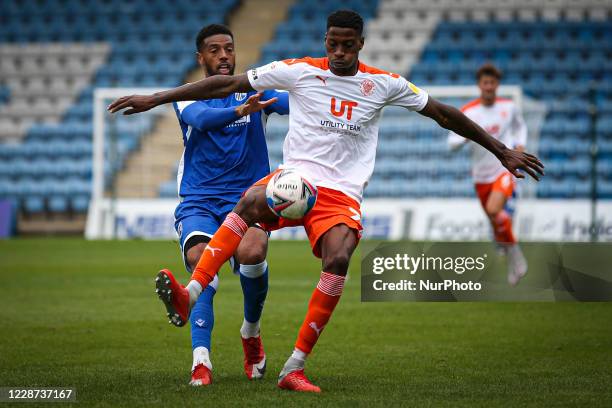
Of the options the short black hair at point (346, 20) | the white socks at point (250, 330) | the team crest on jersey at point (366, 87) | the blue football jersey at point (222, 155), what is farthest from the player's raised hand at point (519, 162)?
the white socks at point (250, 330)

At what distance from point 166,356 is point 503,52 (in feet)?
67.6

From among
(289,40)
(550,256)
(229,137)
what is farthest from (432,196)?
(229,137)

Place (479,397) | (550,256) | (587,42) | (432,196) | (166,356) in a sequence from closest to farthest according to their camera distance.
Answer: (479,397) < (166,356) < (550,256) < (432,196) < (587,42)

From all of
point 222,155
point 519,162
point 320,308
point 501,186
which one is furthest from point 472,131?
point 501,186

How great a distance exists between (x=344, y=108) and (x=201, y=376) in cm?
177

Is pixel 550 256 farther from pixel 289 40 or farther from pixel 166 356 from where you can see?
pixel 289 40

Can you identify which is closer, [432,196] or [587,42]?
[432,196]

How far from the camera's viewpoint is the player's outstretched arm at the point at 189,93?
546cm

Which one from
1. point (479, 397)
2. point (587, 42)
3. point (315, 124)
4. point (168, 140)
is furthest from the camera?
point (587, 42)

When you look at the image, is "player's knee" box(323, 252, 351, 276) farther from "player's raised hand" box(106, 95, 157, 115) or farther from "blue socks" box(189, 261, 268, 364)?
"player's raised hand" box(106, 95, 157, 115)

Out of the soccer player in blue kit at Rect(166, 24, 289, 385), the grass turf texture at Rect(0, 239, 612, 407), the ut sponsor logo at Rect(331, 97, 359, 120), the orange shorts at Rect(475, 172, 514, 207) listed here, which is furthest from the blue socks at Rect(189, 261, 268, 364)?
the orange shorts at Rect(475, 172, 514, 207)

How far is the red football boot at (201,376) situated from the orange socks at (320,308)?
572mm

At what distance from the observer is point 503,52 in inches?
1014

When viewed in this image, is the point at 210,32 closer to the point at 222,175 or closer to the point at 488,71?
the point at 222,175
